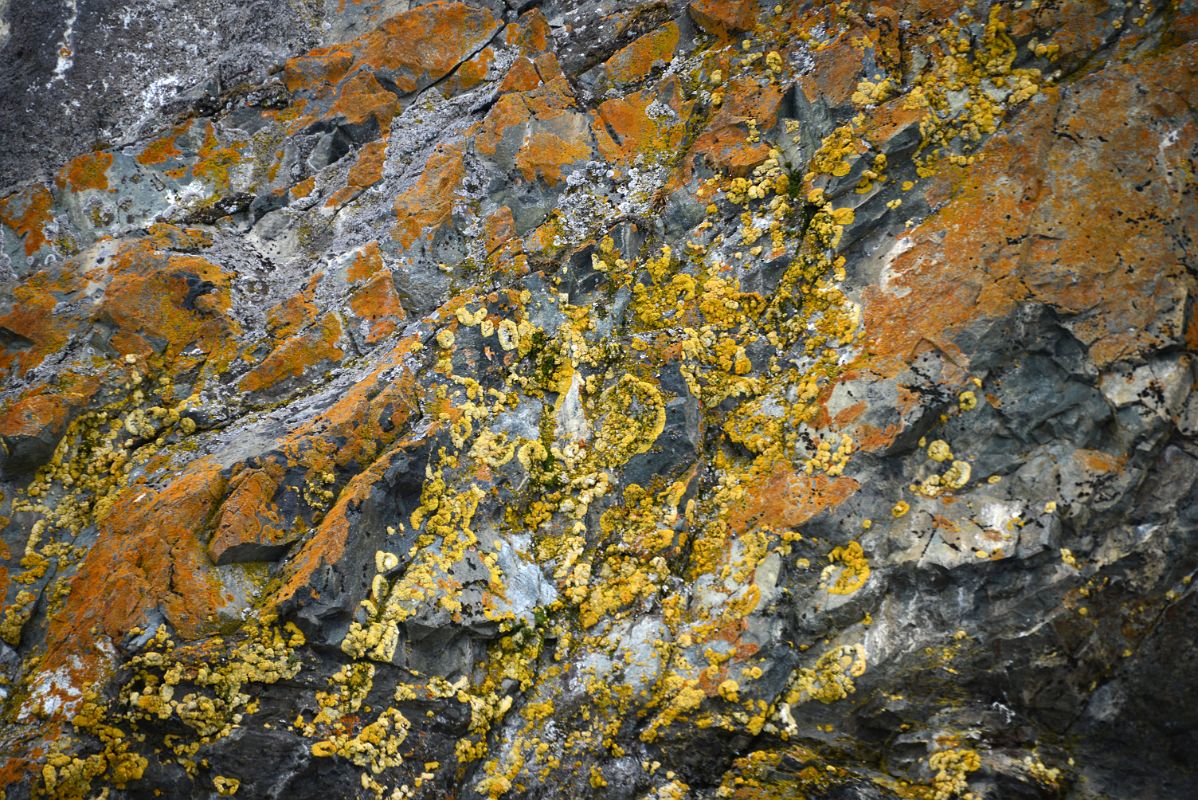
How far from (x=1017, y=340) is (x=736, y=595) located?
9.39ft

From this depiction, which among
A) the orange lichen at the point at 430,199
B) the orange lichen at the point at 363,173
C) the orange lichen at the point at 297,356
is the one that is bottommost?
the orange lichen at the point at 297,356

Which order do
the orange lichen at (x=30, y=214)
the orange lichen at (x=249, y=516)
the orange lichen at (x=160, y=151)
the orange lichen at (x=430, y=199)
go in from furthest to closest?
the orange lichen at (x=160, y=151) → the orange lichen at (x=30, y=214) → the orange lichen at (x=430, y=199) → the orange lichen at (x=249, y=516)

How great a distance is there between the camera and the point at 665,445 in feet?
20.2

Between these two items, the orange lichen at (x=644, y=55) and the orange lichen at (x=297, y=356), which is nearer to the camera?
the orange lichen at (x=297, y=356)

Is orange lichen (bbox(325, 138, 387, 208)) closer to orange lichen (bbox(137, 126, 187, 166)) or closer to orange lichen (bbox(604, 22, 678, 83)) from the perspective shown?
orange lichen (bbox(137, 126, 187, 166))

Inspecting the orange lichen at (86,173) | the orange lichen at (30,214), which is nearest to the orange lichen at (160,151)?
the orange lichen at (86,173)

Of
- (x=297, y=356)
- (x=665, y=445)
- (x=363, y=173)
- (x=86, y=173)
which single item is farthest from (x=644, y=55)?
(x=86, y=173)

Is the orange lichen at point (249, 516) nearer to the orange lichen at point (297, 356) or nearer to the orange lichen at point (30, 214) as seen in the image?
the orange lichen at point (297, 356)

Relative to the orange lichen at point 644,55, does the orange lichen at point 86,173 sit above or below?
above

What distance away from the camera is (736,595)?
5.58 m

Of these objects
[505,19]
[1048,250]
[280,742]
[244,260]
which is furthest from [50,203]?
[1048,250]

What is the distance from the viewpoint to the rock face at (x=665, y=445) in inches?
198

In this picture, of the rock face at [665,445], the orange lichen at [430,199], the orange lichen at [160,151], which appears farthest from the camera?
the orange lichen at [160,151]

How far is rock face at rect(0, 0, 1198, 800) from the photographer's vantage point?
5.02m
